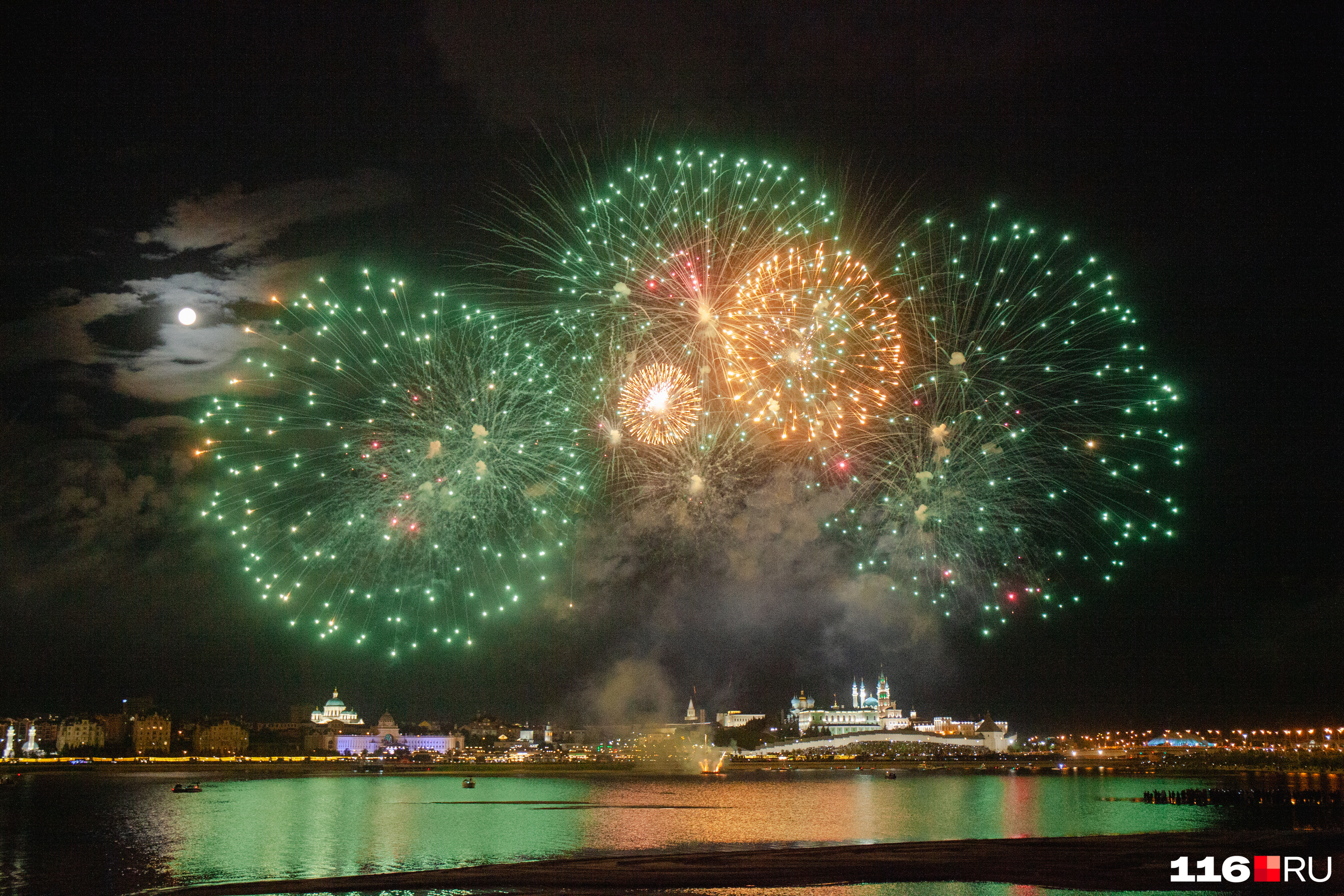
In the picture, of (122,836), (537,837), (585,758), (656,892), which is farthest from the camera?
(585,758)

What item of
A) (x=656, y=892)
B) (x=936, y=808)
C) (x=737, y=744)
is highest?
(x=656, y=892)

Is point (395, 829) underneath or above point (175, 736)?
above

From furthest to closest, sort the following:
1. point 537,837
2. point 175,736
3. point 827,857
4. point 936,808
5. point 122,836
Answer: point 175,736, point 936,808, point 122,836, point 537,837, point 827,857

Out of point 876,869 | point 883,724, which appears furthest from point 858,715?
point 876,869

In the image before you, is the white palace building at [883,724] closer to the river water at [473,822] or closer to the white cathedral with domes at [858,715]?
the white cathedral with domes at [858,715]

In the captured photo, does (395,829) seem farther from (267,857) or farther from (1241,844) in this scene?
(1241,844)

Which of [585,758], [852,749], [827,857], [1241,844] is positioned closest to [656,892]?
[827,857]

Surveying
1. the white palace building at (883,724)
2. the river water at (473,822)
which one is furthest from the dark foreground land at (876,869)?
the white palace building at (883,724)

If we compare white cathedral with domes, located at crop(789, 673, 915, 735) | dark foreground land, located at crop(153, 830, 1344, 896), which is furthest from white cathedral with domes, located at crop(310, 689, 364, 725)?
dark foreground land, located at crop(153, 830, 1344, 896)
